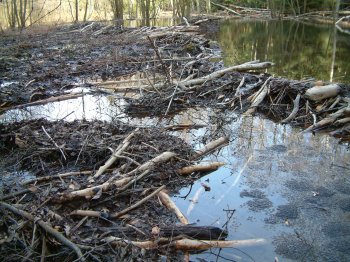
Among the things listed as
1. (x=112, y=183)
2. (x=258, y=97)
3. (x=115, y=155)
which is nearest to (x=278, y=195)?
(x=112, y=183)

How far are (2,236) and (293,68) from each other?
12.2 metres

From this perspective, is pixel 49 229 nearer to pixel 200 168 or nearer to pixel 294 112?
pixel 200 168

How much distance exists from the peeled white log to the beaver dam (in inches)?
0.9

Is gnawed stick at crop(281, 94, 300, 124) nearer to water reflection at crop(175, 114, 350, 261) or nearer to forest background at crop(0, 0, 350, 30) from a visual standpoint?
water reflection at crop(175, 114, 350, 261)

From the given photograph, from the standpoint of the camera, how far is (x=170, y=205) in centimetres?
452

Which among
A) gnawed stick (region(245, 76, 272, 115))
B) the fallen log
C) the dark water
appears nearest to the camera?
the fallen log

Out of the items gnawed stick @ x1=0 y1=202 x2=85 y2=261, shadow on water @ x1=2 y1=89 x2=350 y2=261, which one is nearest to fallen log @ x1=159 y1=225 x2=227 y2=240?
shadow on water @ x1=2 y1=89 x2=350 y2=261

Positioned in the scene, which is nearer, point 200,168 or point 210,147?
point 200,168

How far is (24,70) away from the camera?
1185cm

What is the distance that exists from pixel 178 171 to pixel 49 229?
89.3 inches

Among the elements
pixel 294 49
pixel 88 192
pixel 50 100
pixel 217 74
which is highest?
pixel 217 74

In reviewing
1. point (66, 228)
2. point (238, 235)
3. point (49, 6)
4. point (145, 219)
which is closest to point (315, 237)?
point (238, 235)

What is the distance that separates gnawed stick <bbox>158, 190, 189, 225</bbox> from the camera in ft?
14.0

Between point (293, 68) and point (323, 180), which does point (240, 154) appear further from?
point (293, 68)
